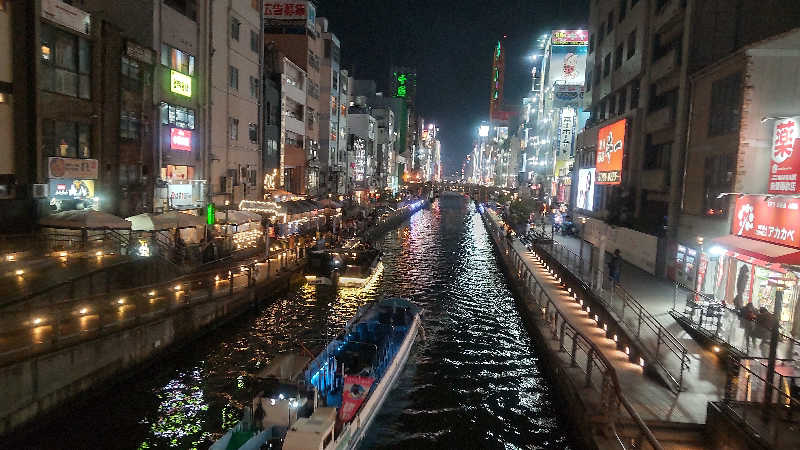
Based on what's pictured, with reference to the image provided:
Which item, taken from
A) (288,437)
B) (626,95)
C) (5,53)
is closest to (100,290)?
(5,53)

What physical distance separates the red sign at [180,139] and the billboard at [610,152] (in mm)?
29531

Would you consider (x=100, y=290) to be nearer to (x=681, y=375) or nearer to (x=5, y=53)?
(x=5, y=53)

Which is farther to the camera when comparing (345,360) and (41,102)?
(41,102)

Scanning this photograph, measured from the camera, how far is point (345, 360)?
1708cm

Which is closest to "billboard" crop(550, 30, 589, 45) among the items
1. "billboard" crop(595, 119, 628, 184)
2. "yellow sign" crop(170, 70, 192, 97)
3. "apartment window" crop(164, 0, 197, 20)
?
"billboard" crop(595, 119, 628, 184)

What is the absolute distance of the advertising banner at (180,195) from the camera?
1321 inches

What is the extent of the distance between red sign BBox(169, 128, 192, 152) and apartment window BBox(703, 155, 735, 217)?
30192 millimetres

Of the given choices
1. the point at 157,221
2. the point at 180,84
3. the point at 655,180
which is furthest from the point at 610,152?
the point at 157,221

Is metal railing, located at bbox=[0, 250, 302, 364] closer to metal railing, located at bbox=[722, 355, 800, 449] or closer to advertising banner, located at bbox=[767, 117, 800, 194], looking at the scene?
metal railing, located at bbox=[722, 355, 800, 449]

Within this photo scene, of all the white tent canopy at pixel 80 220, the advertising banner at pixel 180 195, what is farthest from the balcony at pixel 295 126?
the white tent canopy at pixel 80 220

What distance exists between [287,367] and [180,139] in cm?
2432

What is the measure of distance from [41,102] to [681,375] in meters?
26.9

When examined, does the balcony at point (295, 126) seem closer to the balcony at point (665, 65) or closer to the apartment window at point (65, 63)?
the apartment window at point (65, 63)

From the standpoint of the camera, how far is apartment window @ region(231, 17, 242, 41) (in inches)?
1609
